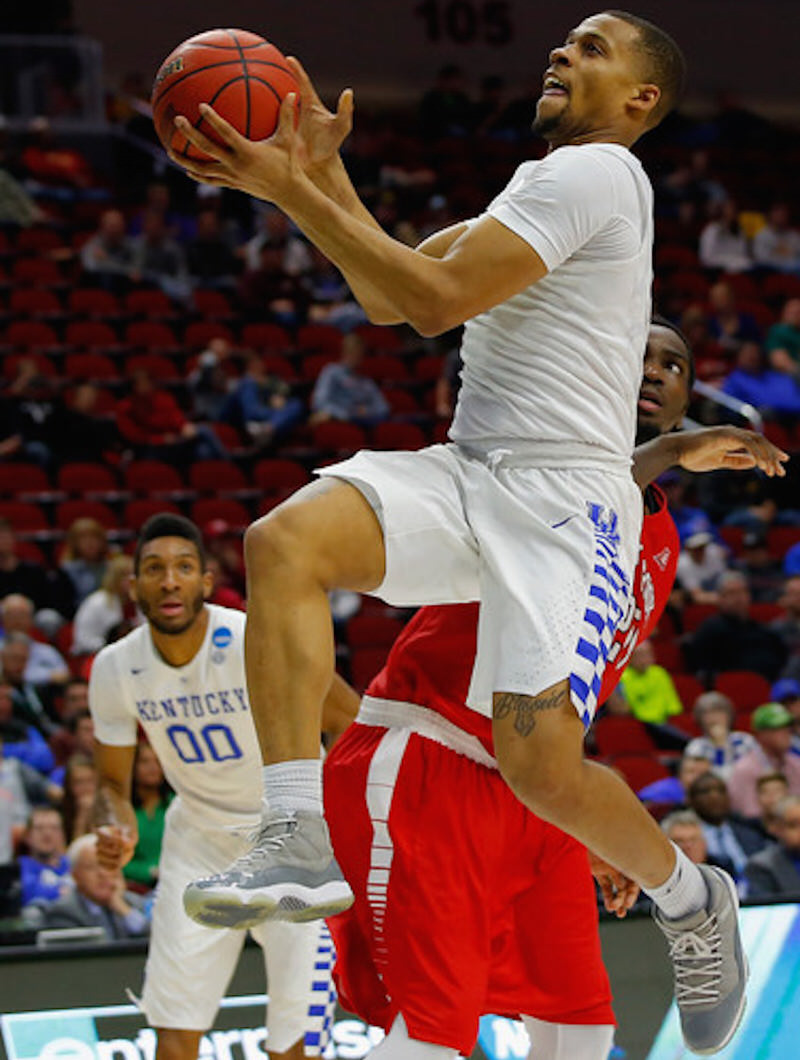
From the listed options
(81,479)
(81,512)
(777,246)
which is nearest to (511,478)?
(81,512)

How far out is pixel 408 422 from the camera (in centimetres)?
1360

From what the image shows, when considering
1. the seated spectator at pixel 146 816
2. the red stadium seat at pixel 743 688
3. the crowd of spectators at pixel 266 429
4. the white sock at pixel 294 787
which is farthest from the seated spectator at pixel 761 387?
the white sock at pixel 294 787

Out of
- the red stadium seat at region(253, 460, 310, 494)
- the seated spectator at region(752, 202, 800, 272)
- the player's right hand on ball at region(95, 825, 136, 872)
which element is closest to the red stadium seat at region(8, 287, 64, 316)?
the red stadium seat at region(253, 460, 310, 494)

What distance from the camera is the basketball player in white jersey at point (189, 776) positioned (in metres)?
5.52

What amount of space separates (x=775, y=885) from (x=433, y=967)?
4783mm

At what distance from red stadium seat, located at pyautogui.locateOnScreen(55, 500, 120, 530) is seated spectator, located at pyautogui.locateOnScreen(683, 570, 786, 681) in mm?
3969

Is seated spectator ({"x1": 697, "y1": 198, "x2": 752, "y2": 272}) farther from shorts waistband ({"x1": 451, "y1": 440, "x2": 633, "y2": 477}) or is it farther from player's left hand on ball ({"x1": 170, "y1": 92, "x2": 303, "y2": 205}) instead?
player's left hand on ball ({"x1": 170, "y1": 92, "x2": 303, "y2": 205})

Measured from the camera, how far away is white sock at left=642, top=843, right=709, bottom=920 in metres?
3.82

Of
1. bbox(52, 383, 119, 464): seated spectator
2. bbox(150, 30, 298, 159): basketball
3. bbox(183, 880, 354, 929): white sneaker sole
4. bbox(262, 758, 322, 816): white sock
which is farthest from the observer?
bbox(52, 383, 119, 464): seated spectator

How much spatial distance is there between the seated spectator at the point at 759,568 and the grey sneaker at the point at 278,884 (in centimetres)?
944

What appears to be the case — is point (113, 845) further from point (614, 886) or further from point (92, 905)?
point (92, 905)

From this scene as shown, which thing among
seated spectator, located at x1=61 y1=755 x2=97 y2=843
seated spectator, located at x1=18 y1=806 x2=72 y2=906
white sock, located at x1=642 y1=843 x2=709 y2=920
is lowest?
seated spectator, located at x1=18 y1=806 x2=72 y2=906

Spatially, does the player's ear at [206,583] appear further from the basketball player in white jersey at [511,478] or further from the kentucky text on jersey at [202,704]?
the basketball player in white jersey at [511,478]

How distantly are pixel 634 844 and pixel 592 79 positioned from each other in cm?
164
